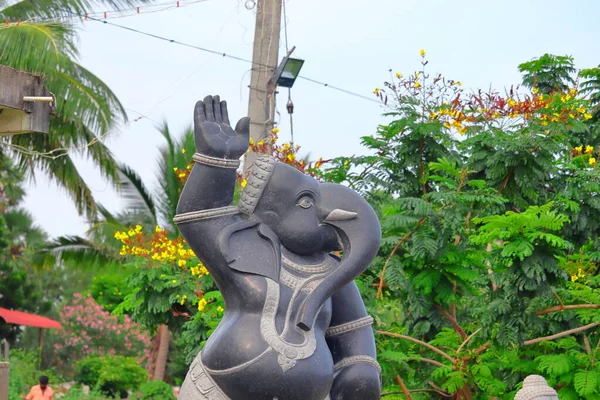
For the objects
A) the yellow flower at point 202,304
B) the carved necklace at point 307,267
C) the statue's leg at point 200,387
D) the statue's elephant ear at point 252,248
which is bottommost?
the yellow flower at point 202,304

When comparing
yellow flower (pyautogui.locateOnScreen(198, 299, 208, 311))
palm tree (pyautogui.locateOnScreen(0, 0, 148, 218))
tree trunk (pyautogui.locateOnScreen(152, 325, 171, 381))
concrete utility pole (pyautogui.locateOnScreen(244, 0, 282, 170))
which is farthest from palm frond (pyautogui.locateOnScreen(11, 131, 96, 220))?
yellow flower (pyautogui.locateOnScreen(198, 299, 208, 311))

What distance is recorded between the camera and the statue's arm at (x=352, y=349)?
13.7 ft

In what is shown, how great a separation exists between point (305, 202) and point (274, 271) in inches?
14.1

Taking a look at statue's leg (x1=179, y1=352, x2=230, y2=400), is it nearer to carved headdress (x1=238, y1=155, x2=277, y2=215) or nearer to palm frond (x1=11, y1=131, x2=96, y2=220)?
carved headdress (x1=238, y1=155, x2=277, y2=215)

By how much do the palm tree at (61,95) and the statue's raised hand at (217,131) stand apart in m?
6.24

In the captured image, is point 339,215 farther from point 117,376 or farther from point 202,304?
point 117,376

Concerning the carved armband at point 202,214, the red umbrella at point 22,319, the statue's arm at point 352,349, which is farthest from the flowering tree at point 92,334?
the carved armband at point 202,214

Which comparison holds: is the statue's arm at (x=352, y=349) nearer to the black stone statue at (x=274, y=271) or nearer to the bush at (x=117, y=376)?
the black stone statue at (x=274, y=271)

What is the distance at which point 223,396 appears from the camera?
12.9 feet

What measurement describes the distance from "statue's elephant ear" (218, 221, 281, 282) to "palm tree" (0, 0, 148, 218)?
6.48m

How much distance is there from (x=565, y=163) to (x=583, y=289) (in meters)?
1.25

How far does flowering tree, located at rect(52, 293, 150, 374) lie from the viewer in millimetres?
23953

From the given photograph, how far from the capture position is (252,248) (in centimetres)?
409

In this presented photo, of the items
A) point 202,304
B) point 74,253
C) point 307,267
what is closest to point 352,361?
point 307,267
